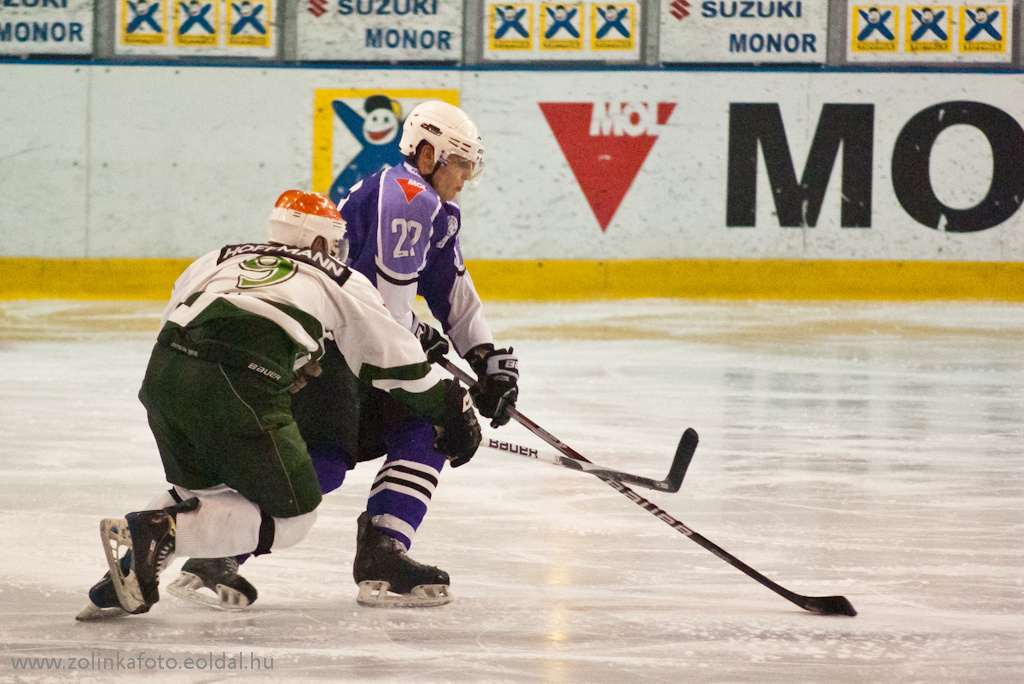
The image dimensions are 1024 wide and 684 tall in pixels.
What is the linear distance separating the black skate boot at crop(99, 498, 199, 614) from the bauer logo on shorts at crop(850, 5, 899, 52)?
25.2 ft

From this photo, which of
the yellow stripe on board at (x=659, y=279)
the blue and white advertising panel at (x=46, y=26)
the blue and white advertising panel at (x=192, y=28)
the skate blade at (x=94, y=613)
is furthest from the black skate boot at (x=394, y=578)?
the blue and white advertising panel at (x=46, y=26)

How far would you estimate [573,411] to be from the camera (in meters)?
4.59

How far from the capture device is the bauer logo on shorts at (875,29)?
869 cm

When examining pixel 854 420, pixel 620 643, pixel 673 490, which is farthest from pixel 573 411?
pixel 620 643

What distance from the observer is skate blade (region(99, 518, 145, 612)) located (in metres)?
1.95

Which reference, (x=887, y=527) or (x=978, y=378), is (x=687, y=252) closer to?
(x=978, y=378)

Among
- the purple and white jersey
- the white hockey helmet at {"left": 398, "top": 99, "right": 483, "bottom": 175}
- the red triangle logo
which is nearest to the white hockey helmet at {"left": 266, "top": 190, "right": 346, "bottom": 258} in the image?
the purple and white jersey

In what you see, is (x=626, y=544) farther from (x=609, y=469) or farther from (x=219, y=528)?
(x=219, y=528)

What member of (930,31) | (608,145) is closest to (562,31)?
(608,145)

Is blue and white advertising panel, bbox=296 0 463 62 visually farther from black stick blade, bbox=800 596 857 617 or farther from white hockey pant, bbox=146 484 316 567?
white hockey pant, bbox=146 484 316 567

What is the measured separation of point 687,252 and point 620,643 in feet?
22.0

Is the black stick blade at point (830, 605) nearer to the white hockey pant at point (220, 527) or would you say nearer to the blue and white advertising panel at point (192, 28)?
the white hockey pant at point (220, 527)

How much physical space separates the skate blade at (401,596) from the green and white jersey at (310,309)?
1.12 ft

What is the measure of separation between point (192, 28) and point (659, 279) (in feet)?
11.9
